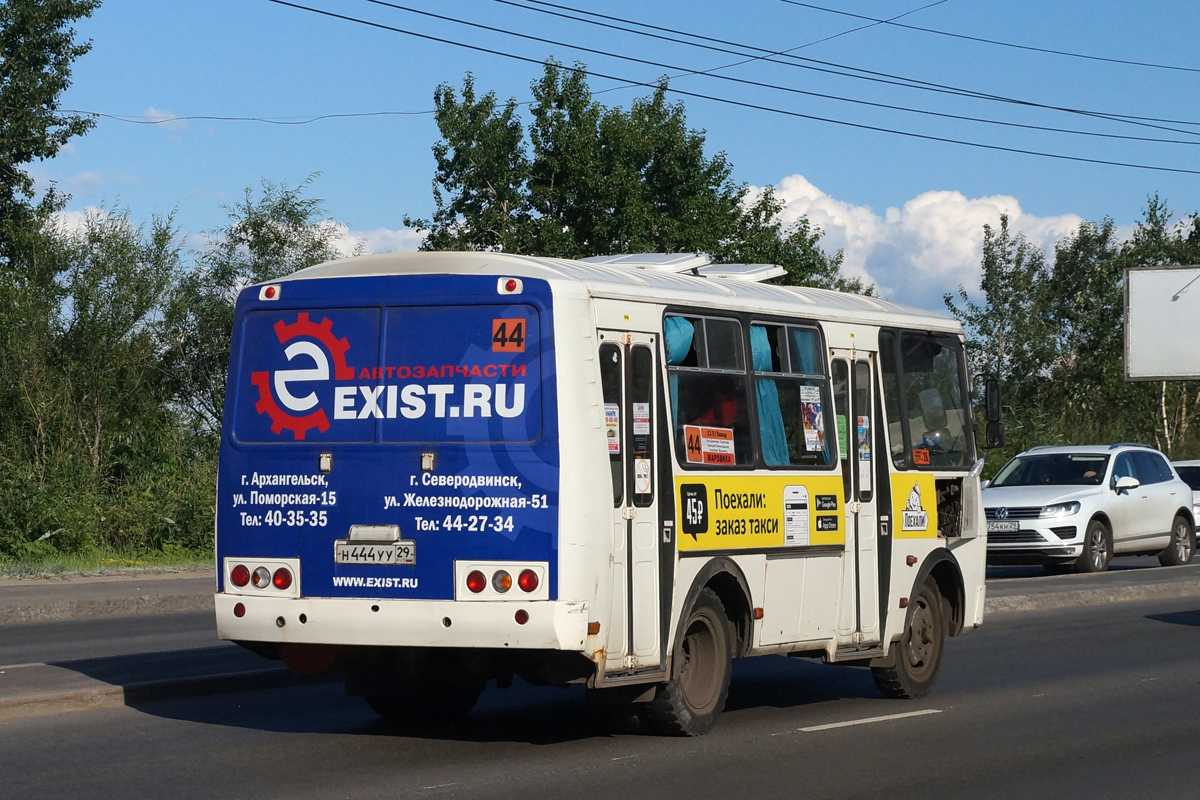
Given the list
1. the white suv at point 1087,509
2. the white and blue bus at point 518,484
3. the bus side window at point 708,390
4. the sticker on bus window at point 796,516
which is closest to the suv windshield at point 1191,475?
the white suv at point 1087,509

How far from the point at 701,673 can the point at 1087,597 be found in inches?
451

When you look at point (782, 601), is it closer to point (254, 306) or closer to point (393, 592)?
point (393, 592)

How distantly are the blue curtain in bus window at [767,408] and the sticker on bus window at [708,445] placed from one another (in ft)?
1.28

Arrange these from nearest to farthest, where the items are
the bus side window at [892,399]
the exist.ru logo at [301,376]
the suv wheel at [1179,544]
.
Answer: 1. the exist.ru logo at [301,376]
2. the bus side window at [892,399]
3. the suv wheel at [1179,544]

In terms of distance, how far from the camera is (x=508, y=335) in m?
8.77

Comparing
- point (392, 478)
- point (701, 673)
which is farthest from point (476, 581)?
point (701, 673)

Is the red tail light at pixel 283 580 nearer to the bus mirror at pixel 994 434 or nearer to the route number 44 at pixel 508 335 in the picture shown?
the route number 44 at pixel 508 335

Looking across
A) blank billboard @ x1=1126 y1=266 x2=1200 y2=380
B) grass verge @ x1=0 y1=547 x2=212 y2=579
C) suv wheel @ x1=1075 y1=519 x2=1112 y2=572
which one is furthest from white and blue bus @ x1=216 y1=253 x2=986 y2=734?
blank billboard @ x1=1126 y1=266 x2=1200 y2=380

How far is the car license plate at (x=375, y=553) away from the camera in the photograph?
8727mm

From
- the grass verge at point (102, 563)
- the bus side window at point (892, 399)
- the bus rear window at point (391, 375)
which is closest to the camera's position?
the bus rear window at point (391, 375)

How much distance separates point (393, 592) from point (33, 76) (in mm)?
29800

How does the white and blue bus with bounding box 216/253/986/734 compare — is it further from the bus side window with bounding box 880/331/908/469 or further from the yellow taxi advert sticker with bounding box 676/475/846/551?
the bus side window with bounding box 880/331/908/469

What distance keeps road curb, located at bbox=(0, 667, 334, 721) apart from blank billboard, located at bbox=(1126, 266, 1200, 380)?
119 feet

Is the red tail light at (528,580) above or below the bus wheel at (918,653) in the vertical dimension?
above
